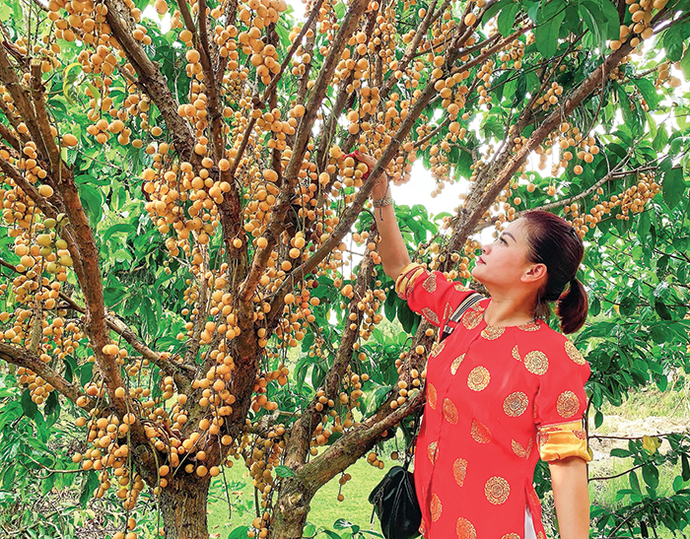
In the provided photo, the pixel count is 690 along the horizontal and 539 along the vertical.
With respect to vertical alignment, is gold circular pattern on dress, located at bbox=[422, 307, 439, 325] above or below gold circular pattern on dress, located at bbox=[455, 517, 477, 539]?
above

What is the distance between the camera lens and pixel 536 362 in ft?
4.00

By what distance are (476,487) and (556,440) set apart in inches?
9.8

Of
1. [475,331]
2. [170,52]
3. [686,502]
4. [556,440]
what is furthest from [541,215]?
[686,502]

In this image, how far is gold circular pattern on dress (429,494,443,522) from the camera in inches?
51.8

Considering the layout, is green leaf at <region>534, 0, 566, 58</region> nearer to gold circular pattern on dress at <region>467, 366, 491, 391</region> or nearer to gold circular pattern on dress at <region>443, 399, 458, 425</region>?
gold circular pattern on dress at <region>467, 366, 491, 391</region>

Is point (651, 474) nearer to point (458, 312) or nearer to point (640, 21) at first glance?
point (458, 312)

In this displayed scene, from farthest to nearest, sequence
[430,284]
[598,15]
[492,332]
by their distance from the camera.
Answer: [430,284], [492,332], [598,15]

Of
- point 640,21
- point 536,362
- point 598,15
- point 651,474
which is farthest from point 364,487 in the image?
point 598,15

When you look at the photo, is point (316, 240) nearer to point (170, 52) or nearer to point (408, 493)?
point (408, 493)

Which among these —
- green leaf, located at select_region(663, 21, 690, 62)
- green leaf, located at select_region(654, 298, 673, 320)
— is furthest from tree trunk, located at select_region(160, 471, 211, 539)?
green leaf, located at select_region(654, 298, 673, 320)

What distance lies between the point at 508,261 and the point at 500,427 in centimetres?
43

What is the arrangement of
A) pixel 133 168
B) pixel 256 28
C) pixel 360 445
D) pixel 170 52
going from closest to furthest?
pixel 256 28
pixel 360 445
pixel 170 52
pixel 133 168

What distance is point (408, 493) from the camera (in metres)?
1.46

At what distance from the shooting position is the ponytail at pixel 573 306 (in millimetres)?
1419
